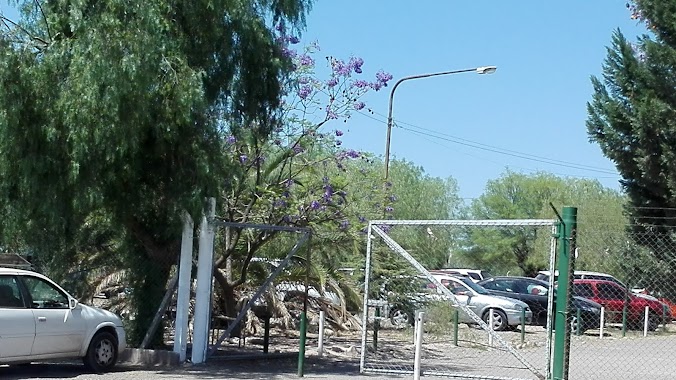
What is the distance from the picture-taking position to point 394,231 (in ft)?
69.3

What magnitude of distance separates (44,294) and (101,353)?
1.21 metres

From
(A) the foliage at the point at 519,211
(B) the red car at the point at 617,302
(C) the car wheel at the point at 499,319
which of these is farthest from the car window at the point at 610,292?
(A) the foliage at the point at 519,211

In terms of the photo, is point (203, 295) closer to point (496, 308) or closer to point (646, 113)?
Result: point (646, 113)

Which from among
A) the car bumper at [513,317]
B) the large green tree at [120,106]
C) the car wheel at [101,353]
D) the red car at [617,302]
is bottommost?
the car wheel at [101,353]

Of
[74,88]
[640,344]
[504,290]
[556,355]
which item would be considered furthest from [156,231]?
[504,290]

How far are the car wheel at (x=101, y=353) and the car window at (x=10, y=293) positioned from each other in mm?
1353

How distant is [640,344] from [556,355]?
12288 millimetres

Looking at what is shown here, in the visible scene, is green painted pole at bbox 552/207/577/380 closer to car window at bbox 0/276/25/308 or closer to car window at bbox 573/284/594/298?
car window at bbox 0/276/25/308

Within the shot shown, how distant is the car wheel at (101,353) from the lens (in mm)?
13469

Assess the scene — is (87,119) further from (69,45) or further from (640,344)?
(640,344)

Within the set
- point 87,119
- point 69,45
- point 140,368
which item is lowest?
point 140,368

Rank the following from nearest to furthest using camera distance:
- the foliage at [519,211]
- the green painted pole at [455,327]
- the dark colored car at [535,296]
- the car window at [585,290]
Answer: the green painted pole at [455,327], the dark colored car at [535,296], the car window at [585,290], the foliage at [519,211]

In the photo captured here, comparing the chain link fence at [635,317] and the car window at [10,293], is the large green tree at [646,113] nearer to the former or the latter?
the chain link fence at [635,317]

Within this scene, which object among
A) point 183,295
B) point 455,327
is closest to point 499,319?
point 455,327
